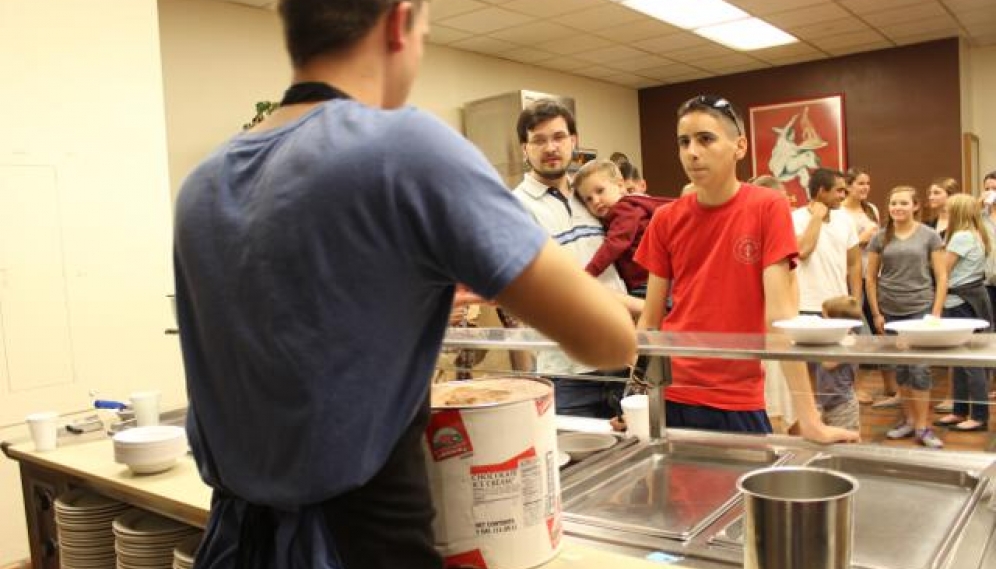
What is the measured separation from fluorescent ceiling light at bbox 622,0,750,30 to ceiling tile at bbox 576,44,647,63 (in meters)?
0.73

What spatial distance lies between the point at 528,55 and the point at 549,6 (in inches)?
56.9

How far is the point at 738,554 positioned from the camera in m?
1.11

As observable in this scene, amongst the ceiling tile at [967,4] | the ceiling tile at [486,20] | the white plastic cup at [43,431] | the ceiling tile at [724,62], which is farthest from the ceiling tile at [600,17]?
the white plastic cup at [43,431]

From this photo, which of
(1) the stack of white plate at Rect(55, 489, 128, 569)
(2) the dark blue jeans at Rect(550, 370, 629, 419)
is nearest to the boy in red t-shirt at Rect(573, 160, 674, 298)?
(2) the dark blue jeans at Rect(550, 370, 629, 419)

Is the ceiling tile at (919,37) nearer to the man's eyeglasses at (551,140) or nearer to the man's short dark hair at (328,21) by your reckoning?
the man's eyeglasses at (551,140)

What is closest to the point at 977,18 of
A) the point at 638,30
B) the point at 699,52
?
the point at 699,52

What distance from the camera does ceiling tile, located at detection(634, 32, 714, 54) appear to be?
6752mm

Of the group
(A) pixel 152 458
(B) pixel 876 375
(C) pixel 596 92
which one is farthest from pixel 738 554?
(C) pixel 596 92

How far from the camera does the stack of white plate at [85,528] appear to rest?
5.70ft

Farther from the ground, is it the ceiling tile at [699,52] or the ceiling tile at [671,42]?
the ceiling tile at [699,52]

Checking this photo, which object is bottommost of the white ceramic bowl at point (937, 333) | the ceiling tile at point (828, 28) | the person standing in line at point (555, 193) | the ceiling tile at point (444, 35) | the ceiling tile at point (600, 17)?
the white ceramic bowl at point (937, 333)

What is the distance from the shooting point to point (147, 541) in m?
1.60

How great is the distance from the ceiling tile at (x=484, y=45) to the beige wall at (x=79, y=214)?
3321mm

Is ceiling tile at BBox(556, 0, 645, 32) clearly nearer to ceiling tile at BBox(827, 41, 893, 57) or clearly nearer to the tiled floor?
ceiling tile at BBox(827, 41, 893, 57)
